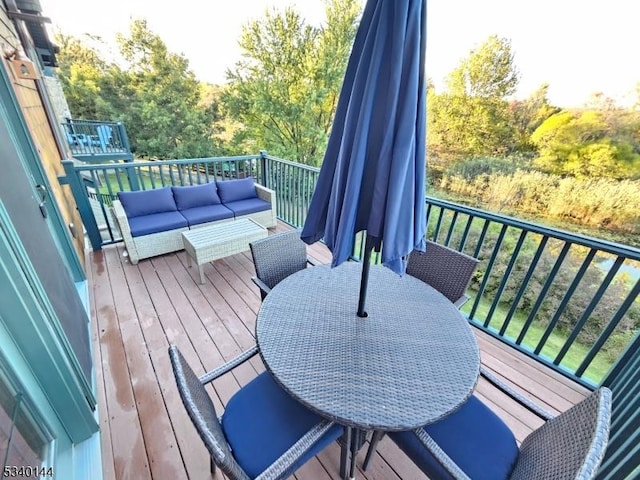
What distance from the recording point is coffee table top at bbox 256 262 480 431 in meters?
1.01

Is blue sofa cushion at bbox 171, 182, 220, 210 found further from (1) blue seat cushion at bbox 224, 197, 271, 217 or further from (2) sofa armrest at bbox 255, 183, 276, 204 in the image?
(2) sofa armrest at bbox 255, 183, 276, 204

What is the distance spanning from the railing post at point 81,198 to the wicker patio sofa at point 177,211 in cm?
31

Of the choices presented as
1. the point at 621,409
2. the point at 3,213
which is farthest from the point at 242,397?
the point at 621,409

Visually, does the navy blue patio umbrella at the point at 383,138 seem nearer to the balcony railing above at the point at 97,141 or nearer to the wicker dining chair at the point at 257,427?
the wicker dining chair at the point at 257,427

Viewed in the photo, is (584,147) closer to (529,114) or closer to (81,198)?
(529,114)

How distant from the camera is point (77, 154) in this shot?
8297 mm

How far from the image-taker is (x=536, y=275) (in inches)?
347

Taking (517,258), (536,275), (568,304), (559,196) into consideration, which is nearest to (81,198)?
(517,258)

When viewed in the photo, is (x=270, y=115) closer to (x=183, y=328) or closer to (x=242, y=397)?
(x=183, y=328)

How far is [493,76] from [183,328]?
52.9 feet

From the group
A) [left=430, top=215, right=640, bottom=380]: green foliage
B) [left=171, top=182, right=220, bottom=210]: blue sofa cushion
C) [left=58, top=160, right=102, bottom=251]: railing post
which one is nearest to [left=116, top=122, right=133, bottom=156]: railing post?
[left=58, top=160, right=102, bottom=251]: railing post

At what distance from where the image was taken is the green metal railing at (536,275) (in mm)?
1624

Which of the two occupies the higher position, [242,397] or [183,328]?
[242,397]

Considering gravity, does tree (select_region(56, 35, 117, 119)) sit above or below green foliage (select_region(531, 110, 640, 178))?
above
